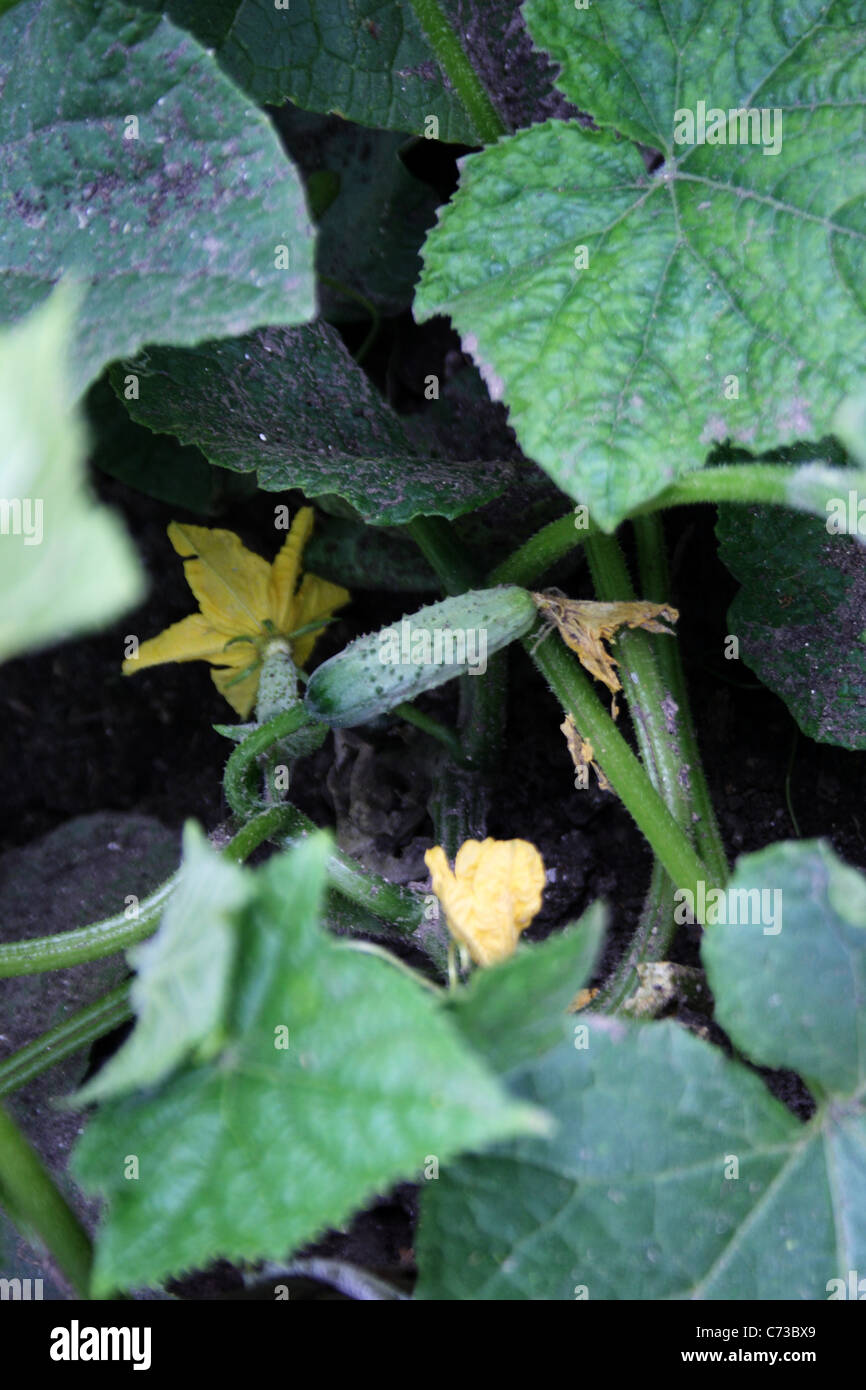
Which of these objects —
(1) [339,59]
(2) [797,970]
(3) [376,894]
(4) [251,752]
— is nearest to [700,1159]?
(2) [797,970]

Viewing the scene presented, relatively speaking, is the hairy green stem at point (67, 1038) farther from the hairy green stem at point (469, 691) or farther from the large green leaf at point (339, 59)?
the large green leaf at point (339, 59)

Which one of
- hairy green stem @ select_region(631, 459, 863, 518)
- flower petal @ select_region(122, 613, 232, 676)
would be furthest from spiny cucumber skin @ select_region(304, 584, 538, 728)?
flower petal @ select_region(122, 613, 232, 676)

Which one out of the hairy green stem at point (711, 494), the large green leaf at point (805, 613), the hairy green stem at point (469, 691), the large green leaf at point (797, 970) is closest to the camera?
the large green leaf at point (797, 970)

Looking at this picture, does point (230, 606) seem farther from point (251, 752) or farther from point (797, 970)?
point (797, 970)

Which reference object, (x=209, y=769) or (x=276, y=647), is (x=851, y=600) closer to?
(x=276, y=647)

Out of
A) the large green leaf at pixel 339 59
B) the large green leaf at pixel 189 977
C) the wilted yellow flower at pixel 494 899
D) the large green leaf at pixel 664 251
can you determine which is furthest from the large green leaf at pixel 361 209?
the large green leaf at pixel 189 977

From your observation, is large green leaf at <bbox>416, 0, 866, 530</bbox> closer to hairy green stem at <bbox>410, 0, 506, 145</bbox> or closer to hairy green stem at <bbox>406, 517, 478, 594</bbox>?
hairy green stem at <bbox>410, 0, 506, 145</bbox>

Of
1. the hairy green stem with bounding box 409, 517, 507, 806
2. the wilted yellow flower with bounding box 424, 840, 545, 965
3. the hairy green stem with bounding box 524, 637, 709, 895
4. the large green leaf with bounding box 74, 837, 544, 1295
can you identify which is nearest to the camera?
the large green leaf with bounding box 74, 837, 544, 1295
